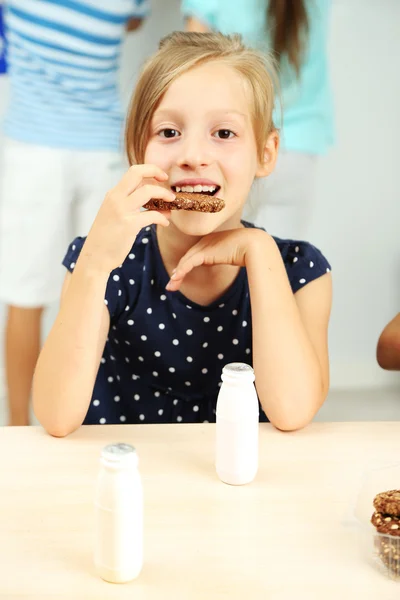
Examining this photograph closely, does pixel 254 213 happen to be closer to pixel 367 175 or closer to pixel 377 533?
pixel 367 175

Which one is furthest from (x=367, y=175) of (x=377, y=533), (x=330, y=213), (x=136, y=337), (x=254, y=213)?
(x=377, y=533)

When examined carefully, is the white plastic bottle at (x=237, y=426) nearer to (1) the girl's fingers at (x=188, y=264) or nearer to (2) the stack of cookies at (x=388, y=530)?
(2) the stack of cookies at (x=388, y=530)

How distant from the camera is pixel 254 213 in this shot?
1859mm

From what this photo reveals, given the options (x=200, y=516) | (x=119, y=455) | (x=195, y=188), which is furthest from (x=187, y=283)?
(x=119, y=455)

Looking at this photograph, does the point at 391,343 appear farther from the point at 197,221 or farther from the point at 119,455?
the point at 119,455

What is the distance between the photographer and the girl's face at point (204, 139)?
3.83 feet

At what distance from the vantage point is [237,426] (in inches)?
32.5

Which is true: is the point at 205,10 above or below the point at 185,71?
above

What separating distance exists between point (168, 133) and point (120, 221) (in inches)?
11.1

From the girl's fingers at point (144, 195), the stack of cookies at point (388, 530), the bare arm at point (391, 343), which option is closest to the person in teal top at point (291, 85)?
the bare arm at point (391, 343)

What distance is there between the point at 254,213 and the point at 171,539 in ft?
4.09

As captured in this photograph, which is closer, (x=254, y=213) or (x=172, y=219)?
(x=172, y=219)

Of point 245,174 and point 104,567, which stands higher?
point 245,174

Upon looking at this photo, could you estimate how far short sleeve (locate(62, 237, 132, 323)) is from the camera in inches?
49.0
